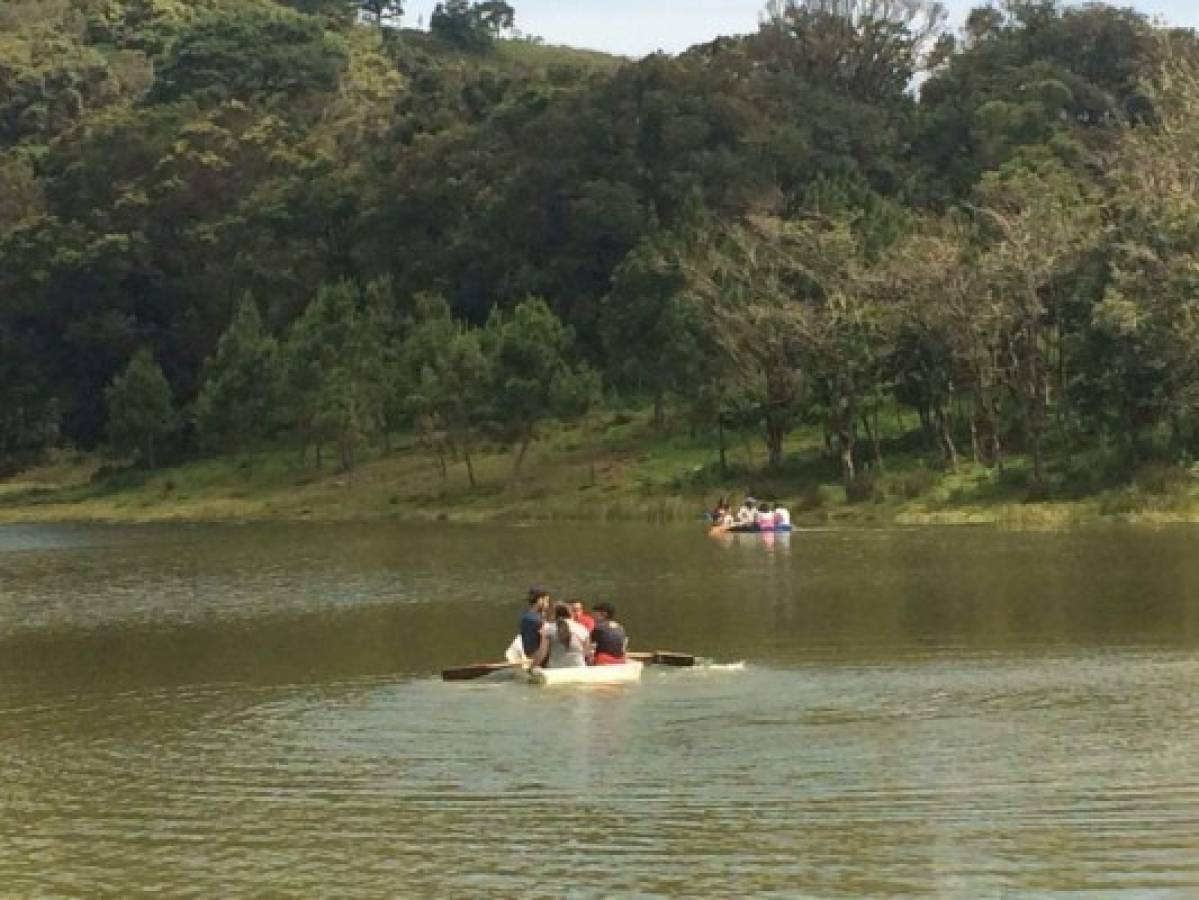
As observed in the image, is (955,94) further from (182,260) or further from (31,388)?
(31,388)

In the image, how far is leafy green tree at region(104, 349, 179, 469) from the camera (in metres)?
91.5

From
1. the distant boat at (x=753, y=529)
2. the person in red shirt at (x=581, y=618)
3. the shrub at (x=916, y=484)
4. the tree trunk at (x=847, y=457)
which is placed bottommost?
the distant boat at (x=753, y=529)

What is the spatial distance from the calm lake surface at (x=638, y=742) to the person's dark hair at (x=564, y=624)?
3.59 feet

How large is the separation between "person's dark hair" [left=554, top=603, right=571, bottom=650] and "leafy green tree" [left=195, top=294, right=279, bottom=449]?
57676 millimetres

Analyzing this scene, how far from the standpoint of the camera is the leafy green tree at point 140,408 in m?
91.5

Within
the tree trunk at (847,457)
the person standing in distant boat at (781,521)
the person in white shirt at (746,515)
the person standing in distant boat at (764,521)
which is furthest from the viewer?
the tree trunk at (847,457)

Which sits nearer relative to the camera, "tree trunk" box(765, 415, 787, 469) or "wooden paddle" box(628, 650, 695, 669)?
"wooden paddle" box(628, 650, 695, 669)

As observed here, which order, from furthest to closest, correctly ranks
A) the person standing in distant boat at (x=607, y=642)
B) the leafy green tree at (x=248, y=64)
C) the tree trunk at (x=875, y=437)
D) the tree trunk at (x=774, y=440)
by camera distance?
1. the leafy green tree at (x=248, y=64)
2. the tree trunk at (x=774, y=440)
3. the tree trunk at (x=875, y=437)
4. the person standing in distant boat at (x=607, y=642)

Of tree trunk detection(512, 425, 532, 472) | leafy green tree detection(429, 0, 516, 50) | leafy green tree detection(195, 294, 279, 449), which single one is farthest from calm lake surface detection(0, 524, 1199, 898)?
leafy green tree detection(429, 0, 516, 50)

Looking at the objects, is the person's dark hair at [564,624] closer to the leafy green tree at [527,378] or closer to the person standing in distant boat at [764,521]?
the person standing in distant boat at [764,521]

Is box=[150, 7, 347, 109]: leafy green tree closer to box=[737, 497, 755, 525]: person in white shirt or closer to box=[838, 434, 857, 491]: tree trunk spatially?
box=[838, 434, 857, 491]: tree trunk

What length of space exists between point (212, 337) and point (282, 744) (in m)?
80.1

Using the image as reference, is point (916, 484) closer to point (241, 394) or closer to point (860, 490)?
point (860, 490)

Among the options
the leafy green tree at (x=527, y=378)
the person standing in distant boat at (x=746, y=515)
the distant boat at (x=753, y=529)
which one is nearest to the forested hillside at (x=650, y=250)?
the leafy green tree at (x=527, y=378)
